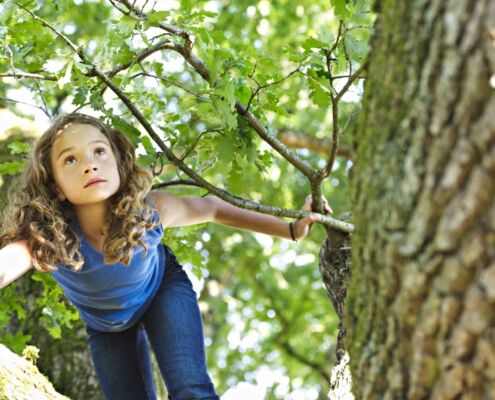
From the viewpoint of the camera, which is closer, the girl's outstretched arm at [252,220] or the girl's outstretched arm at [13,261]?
the girl's outstretched arm at [13,261]

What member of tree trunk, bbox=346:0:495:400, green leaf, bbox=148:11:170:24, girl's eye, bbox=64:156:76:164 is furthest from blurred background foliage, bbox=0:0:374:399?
tree trunk, bbox=346:0:495:400

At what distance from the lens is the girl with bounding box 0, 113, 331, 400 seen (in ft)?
10.2

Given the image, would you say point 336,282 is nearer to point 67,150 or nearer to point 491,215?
point 67,150

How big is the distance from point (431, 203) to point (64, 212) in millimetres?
2036

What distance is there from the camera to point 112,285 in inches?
127

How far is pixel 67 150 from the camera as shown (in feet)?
10.6

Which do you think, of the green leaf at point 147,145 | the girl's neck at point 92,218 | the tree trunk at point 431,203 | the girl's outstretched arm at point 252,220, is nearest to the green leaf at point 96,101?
the green leaf at point 147,145

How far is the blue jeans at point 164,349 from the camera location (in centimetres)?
314

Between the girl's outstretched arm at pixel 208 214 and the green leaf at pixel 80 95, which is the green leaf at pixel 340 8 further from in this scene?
the green leaf at pixel 80 95

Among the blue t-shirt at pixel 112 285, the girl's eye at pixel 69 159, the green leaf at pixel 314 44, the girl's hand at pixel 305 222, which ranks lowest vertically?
the blue t-shirt at pixel 112 285

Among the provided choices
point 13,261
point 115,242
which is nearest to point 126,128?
point 115,242

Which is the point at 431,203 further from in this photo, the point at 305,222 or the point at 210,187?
the point at 305,222

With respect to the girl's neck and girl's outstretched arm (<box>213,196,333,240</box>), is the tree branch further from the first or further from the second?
the girl's neck

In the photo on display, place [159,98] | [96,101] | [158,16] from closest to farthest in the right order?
[158,16] < [96,101] < [159,98]
